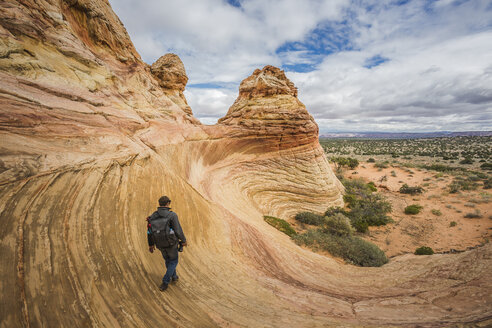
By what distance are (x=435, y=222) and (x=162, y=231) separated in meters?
22.4

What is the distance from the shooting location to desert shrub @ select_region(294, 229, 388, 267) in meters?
10.5

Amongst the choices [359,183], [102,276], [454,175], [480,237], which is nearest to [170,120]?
[102,276]

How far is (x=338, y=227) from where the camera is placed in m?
14.4

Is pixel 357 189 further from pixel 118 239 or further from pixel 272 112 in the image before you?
pixel 118 239

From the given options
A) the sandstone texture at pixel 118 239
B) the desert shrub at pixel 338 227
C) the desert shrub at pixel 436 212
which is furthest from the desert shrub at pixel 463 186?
the sandstone texture at pixel 118 239

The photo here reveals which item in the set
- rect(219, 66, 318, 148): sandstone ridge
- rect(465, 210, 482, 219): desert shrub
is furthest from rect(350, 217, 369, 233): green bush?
rect(465, 210, 482, 219): desert shrub

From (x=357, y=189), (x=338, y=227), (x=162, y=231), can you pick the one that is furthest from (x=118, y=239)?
(x=357, y=189)

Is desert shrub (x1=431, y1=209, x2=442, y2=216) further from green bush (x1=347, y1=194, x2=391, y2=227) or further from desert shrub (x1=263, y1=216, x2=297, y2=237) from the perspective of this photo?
desert shrub (x1=263, y1=216, x2=297, y2=237)

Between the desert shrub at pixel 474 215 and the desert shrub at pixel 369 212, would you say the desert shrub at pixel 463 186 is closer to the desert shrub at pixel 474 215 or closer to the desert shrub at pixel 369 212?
the desert shrub at pixel 474 215

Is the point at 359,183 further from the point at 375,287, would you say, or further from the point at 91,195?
the point at 91,195

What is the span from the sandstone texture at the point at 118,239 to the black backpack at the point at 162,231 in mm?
1206

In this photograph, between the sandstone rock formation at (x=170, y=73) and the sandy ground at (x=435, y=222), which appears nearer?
the sandy ground at (x=435, y=222)

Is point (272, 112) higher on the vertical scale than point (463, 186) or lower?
higher

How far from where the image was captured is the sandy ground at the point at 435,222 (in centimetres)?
1385
